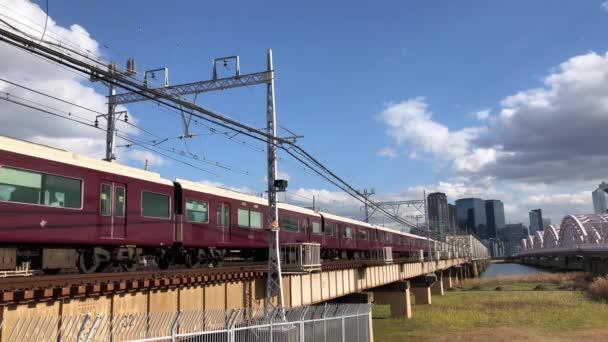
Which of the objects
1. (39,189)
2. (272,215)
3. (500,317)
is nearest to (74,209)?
(39,189)

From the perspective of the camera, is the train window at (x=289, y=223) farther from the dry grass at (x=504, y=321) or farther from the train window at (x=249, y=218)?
the dry grass at (x=504, y=321)

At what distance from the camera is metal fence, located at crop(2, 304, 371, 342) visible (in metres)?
10.2

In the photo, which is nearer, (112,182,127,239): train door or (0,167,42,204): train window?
(0,167,42,204): train window

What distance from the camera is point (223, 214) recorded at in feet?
76.4

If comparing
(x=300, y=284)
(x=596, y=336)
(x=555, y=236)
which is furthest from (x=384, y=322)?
(x=555, y=236)

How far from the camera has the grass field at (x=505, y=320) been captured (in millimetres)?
35875

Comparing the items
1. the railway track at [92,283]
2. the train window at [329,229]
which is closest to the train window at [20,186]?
the railway track at [92,283]

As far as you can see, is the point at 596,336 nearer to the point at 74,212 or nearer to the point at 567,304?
the point at 567,304

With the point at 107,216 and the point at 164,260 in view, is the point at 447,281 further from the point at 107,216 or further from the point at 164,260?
the point at 107,216

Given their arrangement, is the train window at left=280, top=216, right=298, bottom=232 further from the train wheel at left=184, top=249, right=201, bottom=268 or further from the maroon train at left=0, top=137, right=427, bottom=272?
the train wheel at left=184, top=249, right=201, bottom=268

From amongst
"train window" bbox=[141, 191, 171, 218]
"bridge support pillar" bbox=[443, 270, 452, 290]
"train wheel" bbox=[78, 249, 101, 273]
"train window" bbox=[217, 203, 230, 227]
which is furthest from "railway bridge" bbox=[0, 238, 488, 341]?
"bridge support pillar" bbox=[443, 270, 452, 290]

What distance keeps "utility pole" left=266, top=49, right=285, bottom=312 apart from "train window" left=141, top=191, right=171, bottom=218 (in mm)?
4034

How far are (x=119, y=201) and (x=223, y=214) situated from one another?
6.45 m

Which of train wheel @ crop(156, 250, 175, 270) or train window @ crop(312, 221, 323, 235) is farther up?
train window @ crop(312, 221, 323, 235)
